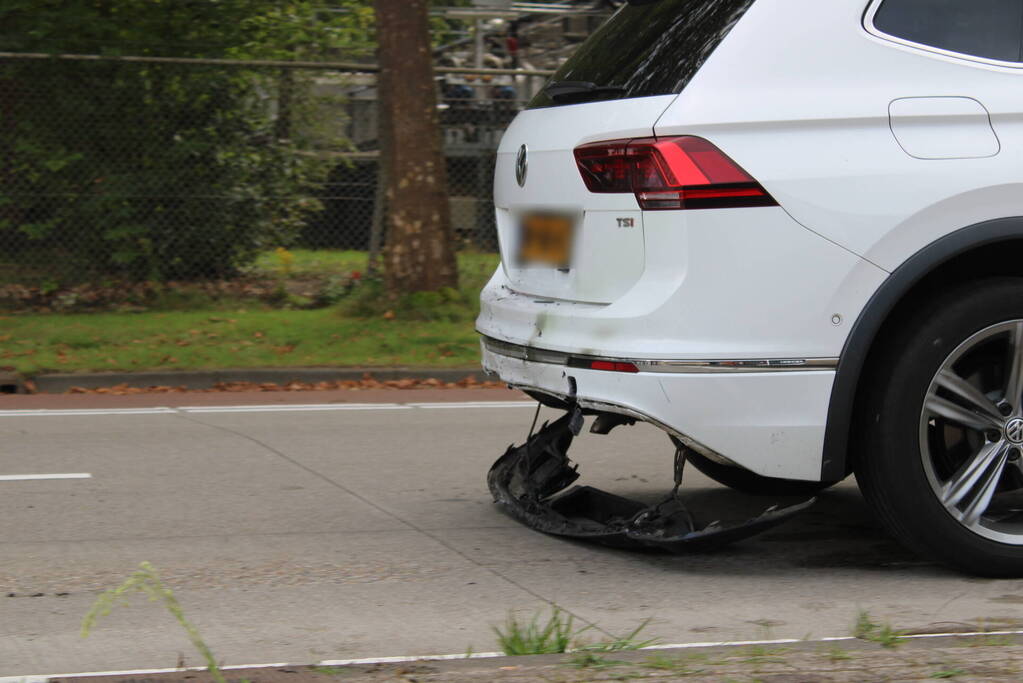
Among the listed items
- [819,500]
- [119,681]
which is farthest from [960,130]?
[119,681]

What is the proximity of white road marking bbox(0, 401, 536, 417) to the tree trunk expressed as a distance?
107 inches

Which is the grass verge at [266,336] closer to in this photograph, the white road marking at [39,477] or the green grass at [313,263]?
the green grass at [313,263]

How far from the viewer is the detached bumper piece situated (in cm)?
453

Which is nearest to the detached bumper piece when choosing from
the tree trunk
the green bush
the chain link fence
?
the tree trunk

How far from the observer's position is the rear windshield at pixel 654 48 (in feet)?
14.5

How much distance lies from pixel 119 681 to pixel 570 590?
1704mm

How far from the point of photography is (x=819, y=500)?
238 inches

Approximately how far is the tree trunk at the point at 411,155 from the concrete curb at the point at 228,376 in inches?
52.9

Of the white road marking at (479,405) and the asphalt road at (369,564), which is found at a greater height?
the asphalt road at (369,564)

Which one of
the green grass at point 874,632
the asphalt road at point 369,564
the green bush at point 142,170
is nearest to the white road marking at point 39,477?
the asphalt road at point 369,564

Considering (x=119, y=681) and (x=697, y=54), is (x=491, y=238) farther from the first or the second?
(x=119, y=681)

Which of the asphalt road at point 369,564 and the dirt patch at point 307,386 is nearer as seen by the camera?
the asphalt road at point 369,564

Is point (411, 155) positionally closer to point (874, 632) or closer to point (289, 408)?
point (289, 408)

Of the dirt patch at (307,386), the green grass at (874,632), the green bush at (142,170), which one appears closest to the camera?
the green grass at (874,632)
